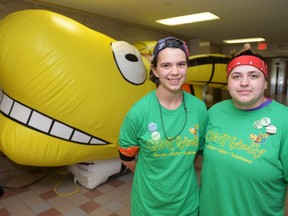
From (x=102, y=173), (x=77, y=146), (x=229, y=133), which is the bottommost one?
(x=102, y=173)

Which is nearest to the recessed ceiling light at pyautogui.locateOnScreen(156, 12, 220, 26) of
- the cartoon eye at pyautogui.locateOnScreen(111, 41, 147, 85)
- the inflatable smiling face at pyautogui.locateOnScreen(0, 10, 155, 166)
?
the cartoon eye at pyautogui.locateOnScreen(111, 41, 147, 85)

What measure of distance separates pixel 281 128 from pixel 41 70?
1.78m

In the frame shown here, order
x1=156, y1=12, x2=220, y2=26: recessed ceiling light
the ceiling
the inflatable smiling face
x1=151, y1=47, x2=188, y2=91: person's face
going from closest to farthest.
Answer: x1=151, y1=47, x2=188, y2=91: person's face < the inflatable smiling face < the ceiling < x1=156, y1=12, x2=220, y2=26: recessed ceiling light

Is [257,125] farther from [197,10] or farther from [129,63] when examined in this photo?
[197,10]

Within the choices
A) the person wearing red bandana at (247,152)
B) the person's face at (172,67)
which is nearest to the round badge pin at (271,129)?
the person wearing red bandana at (247,152)

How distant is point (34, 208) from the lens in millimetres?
2400

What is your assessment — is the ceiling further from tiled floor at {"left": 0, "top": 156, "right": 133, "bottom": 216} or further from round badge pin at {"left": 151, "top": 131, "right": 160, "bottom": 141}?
round badge pin at {"left": 151, "top": 131, "right": 160, "bottom": 141}

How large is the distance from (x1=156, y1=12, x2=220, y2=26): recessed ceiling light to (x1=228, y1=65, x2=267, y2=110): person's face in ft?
11.0

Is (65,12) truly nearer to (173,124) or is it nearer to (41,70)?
(41,70)

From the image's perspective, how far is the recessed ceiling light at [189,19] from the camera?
167 inches

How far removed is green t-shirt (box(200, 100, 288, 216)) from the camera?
3.26 ft

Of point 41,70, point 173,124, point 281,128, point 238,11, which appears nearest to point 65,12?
point 41,70

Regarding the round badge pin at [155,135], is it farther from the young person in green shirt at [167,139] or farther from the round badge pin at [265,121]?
the round badge pin at [265,121]

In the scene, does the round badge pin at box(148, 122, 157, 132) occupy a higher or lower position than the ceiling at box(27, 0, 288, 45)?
lower
